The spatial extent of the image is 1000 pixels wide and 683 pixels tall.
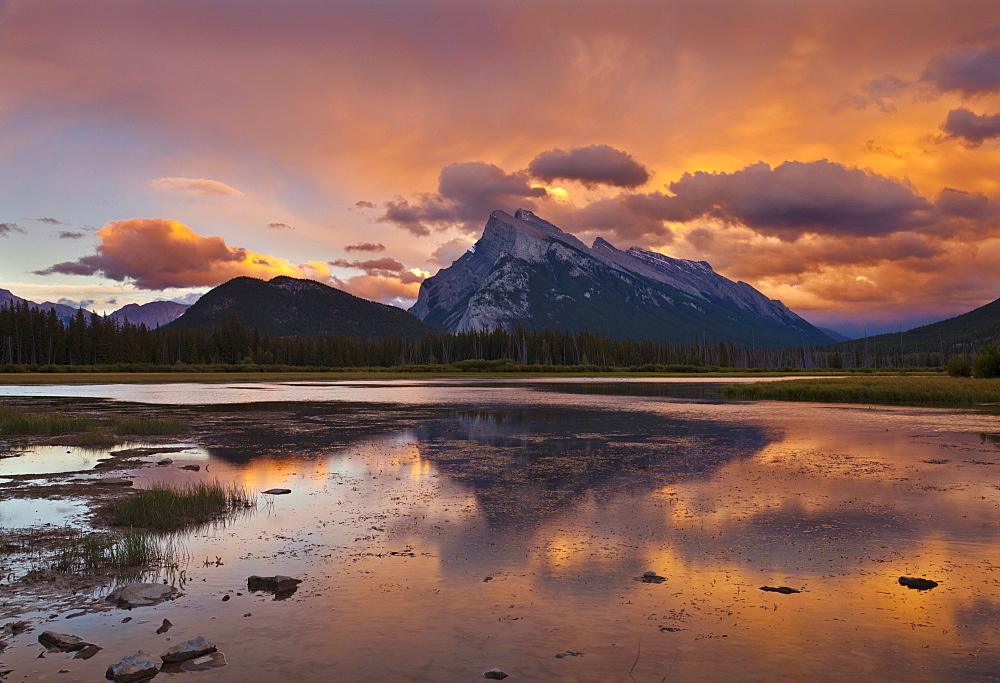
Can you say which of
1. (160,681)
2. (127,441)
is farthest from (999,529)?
(127,441)

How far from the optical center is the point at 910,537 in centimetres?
1697

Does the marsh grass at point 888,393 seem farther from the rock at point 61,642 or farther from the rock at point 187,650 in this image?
the rock at point 61,642

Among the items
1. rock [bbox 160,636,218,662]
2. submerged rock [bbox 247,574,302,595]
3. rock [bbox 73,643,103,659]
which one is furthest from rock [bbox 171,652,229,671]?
submerged rock [bbox 247,574,302,595]

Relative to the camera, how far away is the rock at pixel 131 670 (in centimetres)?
918

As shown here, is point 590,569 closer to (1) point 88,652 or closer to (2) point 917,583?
(2) point 917,583

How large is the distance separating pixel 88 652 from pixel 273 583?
3750 mm

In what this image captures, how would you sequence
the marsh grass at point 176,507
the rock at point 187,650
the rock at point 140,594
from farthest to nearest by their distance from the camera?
1. the marsh grass at point 176,507
2. the rock at point 140,594
3. the rock at point 187,650

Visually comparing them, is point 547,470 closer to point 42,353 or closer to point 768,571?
point 768,571

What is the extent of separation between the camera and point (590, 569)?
565 inches

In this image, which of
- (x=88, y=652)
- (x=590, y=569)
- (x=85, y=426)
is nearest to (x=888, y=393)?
(x=590, y=569)

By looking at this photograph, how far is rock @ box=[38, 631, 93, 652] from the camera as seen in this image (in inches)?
401

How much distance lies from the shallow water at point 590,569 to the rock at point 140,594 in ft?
1.42

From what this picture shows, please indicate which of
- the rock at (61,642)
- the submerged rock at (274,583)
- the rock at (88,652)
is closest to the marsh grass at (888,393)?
the submerged rock at (274,583)

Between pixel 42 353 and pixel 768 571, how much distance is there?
244 meters
